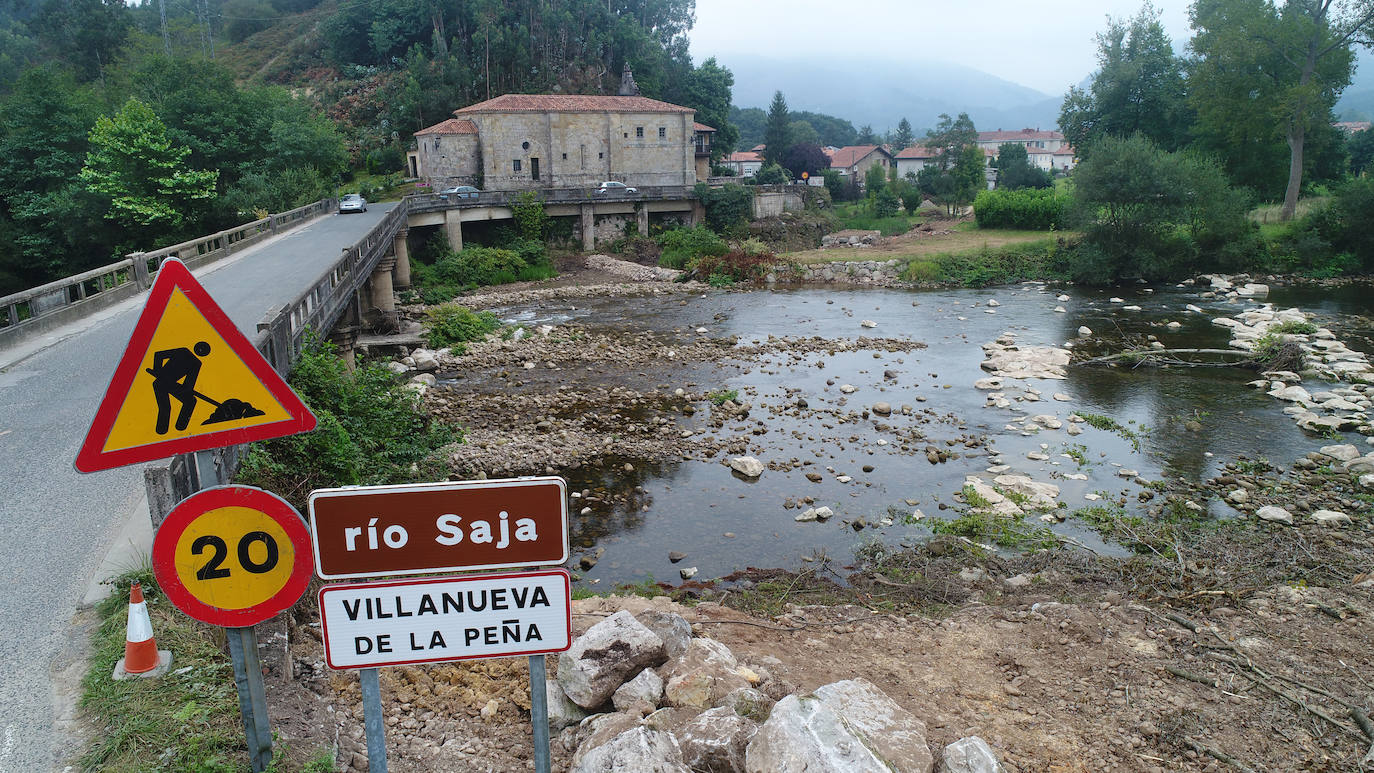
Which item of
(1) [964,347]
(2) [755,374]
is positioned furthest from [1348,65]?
(2) [755,374]

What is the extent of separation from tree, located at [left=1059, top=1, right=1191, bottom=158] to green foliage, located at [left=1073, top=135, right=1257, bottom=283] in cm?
1426

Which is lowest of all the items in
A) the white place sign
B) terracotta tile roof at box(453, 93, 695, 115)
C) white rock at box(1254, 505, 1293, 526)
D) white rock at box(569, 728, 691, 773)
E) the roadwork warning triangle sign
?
white rock at box(1254, 505, 1293, 526)

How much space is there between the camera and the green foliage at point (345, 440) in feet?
27.8

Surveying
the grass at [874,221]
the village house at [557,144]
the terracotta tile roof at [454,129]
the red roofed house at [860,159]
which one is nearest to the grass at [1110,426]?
the grass at [874,221]

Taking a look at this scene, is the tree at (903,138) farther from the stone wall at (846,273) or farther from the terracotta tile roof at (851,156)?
the stone wall at (846,273)

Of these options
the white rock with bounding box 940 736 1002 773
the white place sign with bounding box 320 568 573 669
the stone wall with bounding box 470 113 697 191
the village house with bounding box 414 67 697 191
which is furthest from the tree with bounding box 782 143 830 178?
the white place sign with bounding box 320 568 573 669

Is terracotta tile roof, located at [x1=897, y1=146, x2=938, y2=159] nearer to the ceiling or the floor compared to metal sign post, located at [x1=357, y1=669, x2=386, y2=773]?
nearer to the ceiling

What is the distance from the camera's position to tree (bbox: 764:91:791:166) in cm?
7981

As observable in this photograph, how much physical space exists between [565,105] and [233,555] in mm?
53652

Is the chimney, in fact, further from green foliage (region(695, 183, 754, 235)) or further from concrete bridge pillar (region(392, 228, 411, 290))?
concrete bridge pillar (region(392, 228, 411, 290))

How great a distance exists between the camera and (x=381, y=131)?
64.9 metres

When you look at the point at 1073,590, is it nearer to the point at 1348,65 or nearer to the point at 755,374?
the point at 755,374

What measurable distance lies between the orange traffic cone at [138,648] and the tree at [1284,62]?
153 ft

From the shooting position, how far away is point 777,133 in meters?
80.1
